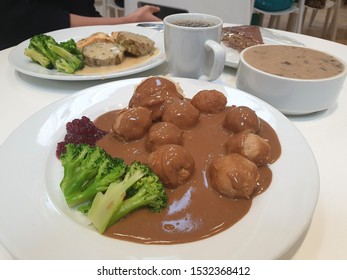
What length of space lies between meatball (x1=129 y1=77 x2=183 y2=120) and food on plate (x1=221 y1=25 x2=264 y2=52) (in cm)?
70

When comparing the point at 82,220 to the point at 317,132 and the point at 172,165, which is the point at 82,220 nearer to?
the point at 172,165

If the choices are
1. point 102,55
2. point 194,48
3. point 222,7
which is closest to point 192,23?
point 194,48

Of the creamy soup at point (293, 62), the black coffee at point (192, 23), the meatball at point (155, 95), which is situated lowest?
the meatball at point (155, 95)

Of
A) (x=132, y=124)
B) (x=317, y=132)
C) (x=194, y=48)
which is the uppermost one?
(x=194, y=48)

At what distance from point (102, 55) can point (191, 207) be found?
1.14 metres

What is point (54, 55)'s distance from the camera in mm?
1748

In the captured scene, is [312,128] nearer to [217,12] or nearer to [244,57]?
[244,57]

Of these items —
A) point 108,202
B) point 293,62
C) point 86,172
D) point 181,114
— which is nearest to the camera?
point 108,202

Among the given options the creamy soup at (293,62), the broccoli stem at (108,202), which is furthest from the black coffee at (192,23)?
the broccoli stem at (108,202)

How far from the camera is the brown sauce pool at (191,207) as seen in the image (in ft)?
2.82

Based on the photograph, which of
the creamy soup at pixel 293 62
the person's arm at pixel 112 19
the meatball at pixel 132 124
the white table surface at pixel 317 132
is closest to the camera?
the white table surface at pixel 317 132

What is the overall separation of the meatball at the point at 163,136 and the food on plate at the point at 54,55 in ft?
2.53

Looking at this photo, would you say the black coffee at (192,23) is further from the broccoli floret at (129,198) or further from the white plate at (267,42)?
the broccoli floret at (129,198)

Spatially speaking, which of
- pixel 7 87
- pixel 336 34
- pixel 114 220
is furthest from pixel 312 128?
pixel 336 34
